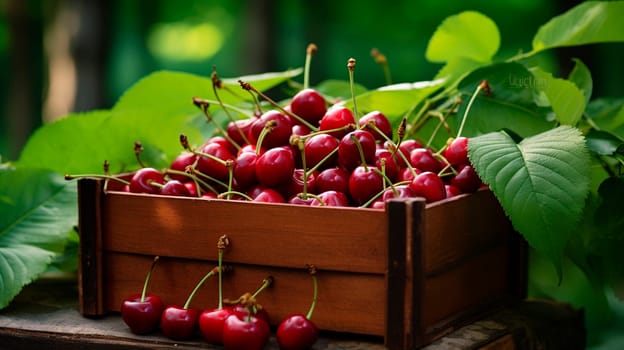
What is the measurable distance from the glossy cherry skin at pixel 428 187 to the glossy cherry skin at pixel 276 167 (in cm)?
22

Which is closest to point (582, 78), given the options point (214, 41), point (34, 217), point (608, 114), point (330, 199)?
point (608, 114)

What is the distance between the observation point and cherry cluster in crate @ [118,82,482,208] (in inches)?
48.9

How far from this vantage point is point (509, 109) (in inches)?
62.9

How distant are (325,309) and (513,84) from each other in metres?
0.71

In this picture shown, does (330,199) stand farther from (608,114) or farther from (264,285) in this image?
(608,114)

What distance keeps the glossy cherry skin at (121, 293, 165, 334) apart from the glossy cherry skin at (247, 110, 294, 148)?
0.38m

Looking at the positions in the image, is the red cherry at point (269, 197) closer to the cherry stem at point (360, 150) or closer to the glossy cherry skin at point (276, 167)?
the glossy cherry skin at point (276, 167)

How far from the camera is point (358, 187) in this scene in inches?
48.9

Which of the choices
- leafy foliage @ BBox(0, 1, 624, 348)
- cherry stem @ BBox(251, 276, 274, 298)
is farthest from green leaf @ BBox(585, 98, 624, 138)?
cherry stem @ BBox(251, 276, 274, 298)

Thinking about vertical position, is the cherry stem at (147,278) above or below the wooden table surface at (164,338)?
above

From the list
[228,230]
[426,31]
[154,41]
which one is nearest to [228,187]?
[228,230]

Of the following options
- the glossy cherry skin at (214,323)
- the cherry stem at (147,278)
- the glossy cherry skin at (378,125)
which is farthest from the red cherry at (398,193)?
the cherry stem at (147,278)

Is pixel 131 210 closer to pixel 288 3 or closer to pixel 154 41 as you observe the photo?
pixel 288 3

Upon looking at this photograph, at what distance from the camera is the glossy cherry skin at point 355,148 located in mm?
1286
